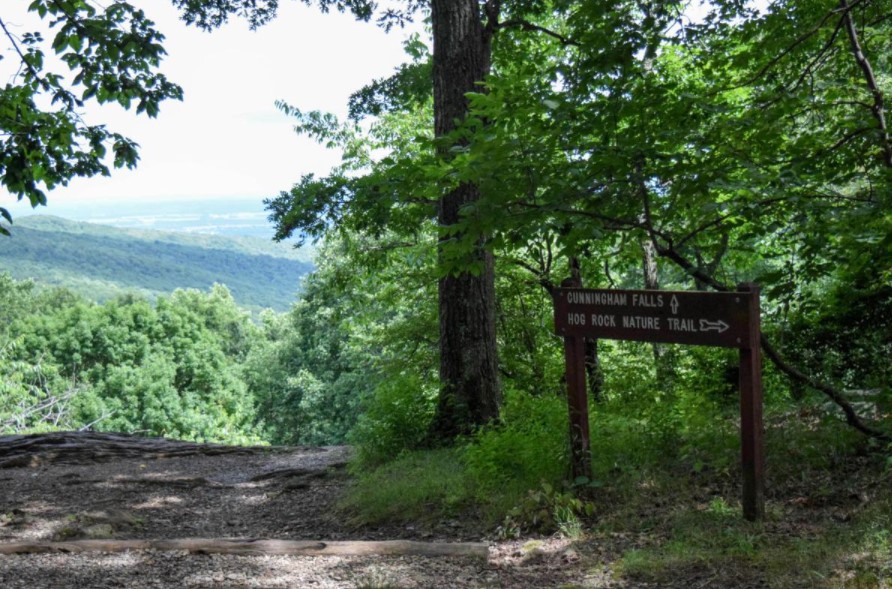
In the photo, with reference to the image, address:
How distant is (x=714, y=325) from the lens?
526cm

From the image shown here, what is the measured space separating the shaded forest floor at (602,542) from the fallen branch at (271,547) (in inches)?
4.1

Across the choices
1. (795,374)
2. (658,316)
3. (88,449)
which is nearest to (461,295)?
(658,316)

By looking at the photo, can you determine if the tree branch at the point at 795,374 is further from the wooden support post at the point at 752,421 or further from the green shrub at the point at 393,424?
the green shrub at the point at 393,424

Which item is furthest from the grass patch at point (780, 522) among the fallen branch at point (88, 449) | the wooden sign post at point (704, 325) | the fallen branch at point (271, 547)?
the fallen branch at point (88, 449)

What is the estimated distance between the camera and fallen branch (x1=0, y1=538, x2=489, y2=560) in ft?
17.8

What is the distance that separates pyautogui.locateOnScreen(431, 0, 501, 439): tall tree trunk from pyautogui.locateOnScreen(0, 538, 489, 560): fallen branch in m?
3.60

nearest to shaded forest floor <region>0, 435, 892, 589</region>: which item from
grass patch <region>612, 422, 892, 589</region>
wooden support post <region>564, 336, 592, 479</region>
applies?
grass patch <region>612, 422, 892, 589</region>

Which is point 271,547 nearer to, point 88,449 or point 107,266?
point 88,449

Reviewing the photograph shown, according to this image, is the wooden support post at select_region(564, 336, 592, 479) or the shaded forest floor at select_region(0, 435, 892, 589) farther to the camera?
the wooden support post at select_region(564, 336, 592, 479)

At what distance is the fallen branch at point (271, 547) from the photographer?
5438 mm

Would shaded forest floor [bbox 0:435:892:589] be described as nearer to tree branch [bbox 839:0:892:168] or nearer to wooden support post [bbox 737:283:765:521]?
wooden support post [bbox 737:283:765:521]

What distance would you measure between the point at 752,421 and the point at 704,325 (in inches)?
27.4

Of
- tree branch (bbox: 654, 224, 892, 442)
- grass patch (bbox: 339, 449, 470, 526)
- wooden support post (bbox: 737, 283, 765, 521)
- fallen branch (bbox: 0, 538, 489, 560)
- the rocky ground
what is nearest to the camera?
the rocky ground

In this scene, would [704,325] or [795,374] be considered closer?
[704,325]
